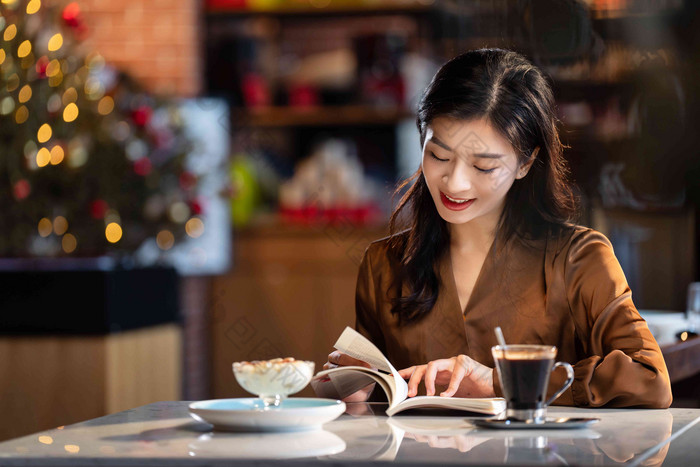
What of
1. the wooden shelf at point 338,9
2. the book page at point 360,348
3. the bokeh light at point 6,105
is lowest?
the book page at point 360,348

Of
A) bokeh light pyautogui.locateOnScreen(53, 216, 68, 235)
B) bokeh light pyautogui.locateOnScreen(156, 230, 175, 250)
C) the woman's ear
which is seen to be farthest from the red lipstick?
bokeh light pyautogui.locateOnScreen(156, 230, 175, 250)

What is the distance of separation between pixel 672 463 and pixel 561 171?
0.86m

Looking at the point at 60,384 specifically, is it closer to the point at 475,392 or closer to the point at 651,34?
the point at 475,392

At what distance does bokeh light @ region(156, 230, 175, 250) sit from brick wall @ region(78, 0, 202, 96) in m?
0.78

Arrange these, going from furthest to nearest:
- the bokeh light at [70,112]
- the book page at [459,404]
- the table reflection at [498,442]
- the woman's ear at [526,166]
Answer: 1. the bokeh light at [70,112]
2. the woman's ear at [526,166]
3. the book page at [459,404]
4. the table reflection at [498,442]

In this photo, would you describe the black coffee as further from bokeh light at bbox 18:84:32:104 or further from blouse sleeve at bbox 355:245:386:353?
bokeh light at bbox 18:84:32:104

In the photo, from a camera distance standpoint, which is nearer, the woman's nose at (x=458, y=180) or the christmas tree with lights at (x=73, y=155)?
the woman's nose at (x=458, y=180)

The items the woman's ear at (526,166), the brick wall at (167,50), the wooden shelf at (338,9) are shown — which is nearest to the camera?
the woman's ear at (526,166)

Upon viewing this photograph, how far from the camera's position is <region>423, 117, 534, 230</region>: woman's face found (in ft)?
5.41

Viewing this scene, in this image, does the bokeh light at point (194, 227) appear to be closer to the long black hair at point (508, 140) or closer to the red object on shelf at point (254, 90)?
the red object on shelf at point (254, 90)

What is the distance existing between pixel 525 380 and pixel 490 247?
2.09 feet

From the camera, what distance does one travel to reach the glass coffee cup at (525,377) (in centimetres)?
117

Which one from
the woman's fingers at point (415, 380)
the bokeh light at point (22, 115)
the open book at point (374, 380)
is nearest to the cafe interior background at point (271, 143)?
the bokeh light at point (22, 115)

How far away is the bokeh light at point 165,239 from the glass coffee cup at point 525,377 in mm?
2569
